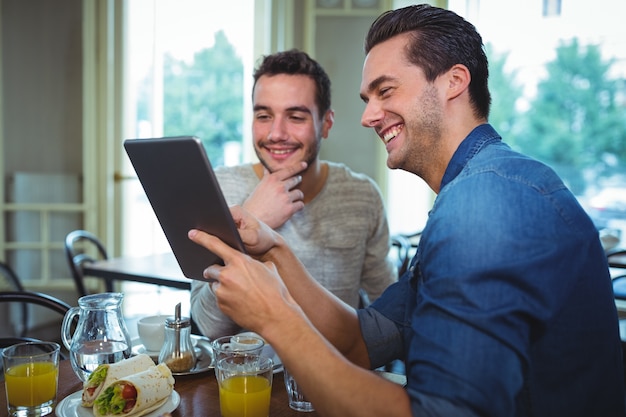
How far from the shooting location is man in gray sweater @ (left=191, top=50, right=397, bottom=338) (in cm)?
173

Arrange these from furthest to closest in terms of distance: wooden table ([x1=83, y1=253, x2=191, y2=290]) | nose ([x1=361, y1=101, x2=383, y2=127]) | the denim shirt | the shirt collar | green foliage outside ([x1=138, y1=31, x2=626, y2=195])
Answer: green foliage outside ([x1=138, y1=31, x2=626, y2=195])
wooden table ([x1=83, y1=253, x2=191, y2=290])
nose ([x1=361, y1=101, x2=383, y2=127])
the shirt collar
the denim shirt

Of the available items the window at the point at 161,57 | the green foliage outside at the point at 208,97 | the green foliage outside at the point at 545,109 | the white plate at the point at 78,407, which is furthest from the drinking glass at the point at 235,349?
the green foliage outside at the point at 545,109

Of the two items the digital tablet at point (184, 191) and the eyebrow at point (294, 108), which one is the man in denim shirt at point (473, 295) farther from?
the eyebrow at point (294, 108)

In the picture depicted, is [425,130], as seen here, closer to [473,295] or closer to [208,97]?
[473,295]

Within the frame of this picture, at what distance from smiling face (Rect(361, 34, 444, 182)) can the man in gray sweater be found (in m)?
0.53

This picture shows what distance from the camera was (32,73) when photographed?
3719 millimetres

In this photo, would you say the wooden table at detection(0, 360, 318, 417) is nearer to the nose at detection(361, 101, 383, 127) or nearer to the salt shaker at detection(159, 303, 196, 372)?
the salt shaker at detection(159, 303, 196, 372)

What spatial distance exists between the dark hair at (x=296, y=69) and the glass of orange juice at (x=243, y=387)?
1034 mm

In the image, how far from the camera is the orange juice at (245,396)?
0.91m

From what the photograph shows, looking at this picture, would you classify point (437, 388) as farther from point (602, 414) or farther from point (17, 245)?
point (17, 245)

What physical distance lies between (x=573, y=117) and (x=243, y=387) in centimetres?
641

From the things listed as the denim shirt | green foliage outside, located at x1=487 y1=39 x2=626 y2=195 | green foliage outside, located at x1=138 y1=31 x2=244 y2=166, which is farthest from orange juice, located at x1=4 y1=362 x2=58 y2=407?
green foliage outside, located at x1=487 y1=39 x2=626 y2=195

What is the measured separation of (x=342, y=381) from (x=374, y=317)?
0.42m

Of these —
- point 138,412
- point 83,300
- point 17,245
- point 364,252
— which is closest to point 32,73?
point 17,245
